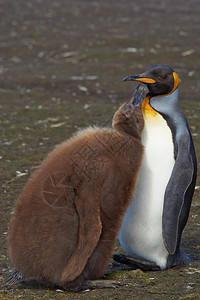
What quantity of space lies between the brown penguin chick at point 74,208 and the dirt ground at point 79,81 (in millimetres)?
220

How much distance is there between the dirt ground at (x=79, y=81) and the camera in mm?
4129

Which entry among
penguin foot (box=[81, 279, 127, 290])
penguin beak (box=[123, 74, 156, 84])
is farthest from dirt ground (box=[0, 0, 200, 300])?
penguin beak (box=[123, 74, 156, 84])

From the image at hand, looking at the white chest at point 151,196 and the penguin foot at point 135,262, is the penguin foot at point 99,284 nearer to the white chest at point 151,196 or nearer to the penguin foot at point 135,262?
the penguin foot at point 135,262

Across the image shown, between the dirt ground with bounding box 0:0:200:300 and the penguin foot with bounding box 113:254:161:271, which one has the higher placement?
the penguin foot with bounding box 113:254:161:271

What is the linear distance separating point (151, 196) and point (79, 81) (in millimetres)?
7813

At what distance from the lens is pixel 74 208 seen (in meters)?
3.63

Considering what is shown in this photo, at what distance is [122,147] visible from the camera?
12.3 feet

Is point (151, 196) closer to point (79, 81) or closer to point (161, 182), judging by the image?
point (161, 182)

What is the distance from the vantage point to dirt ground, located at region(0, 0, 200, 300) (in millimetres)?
4129

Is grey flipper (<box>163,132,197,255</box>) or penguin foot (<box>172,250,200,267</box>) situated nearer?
grey flipper (<box>163,132,197,255</box>)

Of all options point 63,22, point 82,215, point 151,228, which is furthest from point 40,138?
point 63,22

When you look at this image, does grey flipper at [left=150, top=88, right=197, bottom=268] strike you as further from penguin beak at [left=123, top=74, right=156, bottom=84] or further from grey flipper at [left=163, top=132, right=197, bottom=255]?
penguin beak at [left=123, top=74, right=156, bottom=84]

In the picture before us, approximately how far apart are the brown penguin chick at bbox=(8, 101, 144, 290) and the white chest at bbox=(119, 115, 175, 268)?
1.36ft

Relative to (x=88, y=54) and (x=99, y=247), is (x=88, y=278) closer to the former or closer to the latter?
(x=99, y=247)
